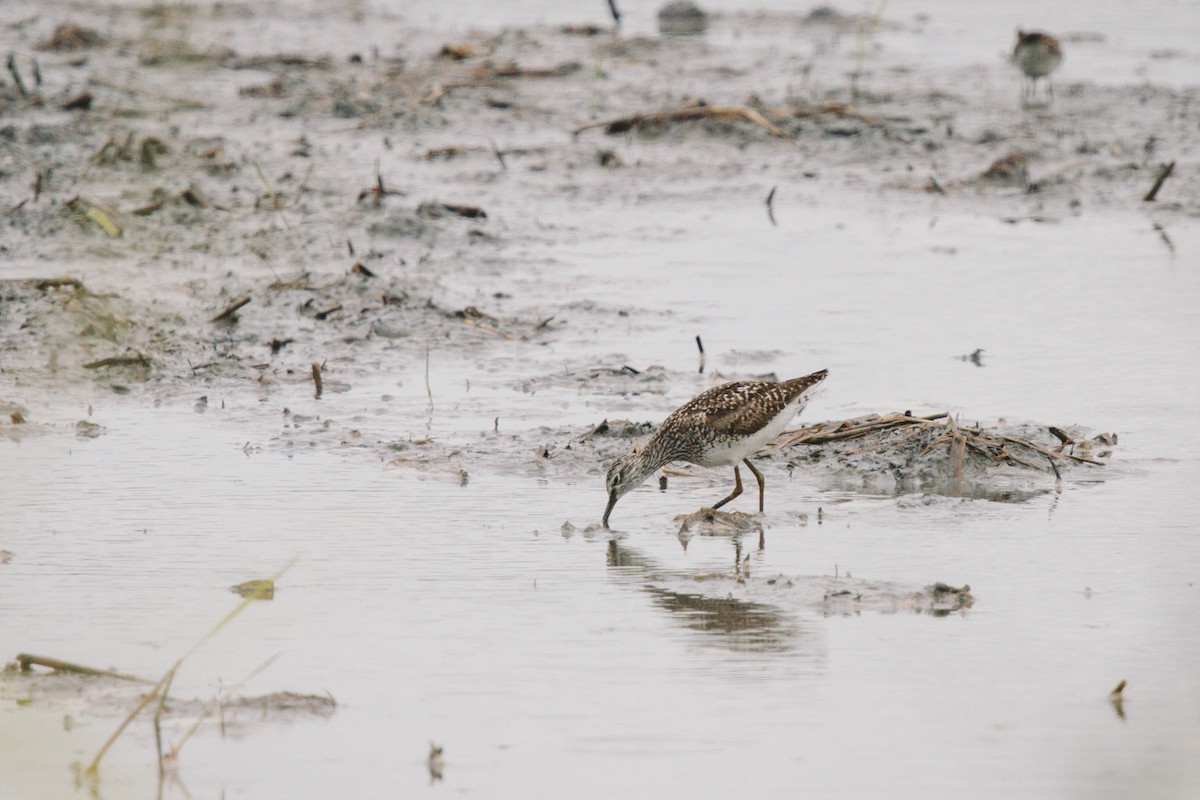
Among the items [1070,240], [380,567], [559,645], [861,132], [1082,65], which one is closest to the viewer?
[559,645]

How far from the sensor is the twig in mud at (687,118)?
15.5m

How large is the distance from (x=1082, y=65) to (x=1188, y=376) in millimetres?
10664

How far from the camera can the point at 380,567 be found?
6355 millimetres

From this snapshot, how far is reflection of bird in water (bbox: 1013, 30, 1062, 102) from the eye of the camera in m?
16.5

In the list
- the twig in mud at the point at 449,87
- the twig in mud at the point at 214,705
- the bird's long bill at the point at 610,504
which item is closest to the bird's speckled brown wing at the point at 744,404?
the bird's long bill at the point at 610,504

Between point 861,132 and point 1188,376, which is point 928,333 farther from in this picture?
point 861,132

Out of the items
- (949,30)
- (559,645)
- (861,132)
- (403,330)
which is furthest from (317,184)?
(949,30)

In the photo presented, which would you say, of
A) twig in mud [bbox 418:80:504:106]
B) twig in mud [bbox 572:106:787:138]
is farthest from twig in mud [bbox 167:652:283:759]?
twig in mud [bbox 418:80:504:106]

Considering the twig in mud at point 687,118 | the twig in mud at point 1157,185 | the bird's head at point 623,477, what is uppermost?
the twig in mud at point 687,118

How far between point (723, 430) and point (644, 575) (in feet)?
3.78

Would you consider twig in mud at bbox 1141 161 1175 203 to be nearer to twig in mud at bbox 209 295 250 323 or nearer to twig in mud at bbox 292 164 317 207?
twig in mud at bbox 292 164 317 207

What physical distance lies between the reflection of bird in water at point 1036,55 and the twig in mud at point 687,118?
8.46 ft

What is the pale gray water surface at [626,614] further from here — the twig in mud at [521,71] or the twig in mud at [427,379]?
the twig in mud at [521,71]

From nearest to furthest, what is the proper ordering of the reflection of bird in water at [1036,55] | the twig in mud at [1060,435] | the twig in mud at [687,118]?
the twig in mud at [1060,435]
the twig in mud at [687,118]
the reflection of bird in water at [1036,55]
